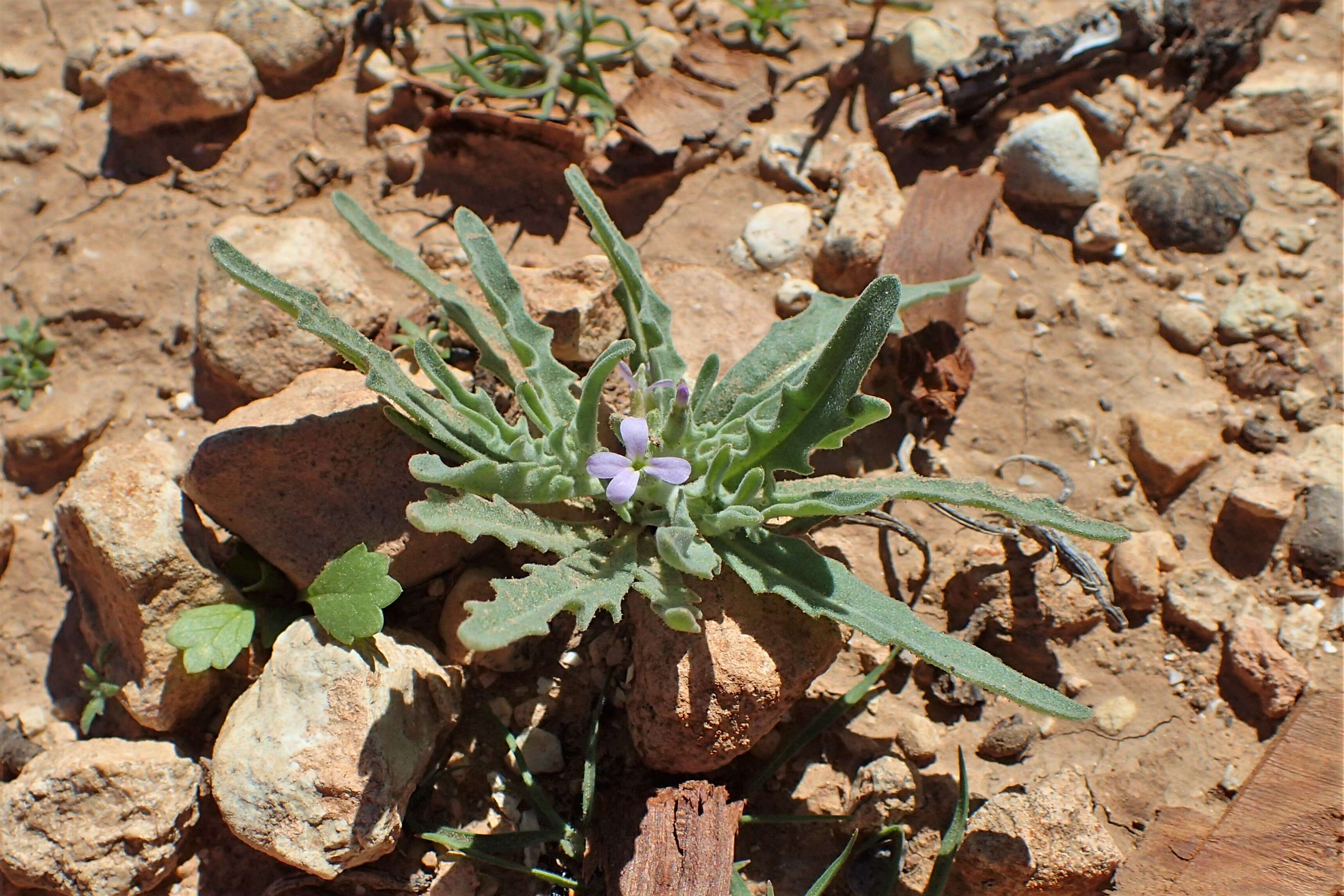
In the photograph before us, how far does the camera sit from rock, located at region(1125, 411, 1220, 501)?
133 inches

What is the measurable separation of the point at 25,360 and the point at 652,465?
9.18ft

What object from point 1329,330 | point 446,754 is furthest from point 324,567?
point 1329,330

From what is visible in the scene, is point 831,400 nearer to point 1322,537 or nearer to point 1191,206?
point 1322,537

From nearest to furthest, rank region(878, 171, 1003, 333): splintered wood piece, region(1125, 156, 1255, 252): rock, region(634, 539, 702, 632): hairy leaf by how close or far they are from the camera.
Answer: region(634, 539, 702, 632): hairy leaf, region(878, 171, 1003, 333): splintered wood piece, region(1125, 156, 1255, 252): rock

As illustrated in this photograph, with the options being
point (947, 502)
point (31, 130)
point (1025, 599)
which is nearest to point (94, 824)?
point (947, 502)

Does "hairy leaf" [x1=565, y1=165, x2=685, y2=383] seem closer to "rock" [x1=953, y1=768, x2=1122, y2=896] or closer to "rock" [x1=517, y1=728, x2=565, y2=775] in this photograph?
"rock" [x1=517, y1=728, x2=565, y2=775]

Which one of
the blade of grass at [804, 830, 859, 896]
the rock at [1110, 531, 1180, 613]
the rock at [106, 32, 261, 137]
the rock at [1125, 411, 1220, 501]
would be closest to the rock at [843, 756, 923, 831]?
the blade of grass at [804, 830, 859, 896]

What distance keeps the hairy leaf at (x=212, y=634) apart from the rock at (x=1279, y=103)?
4498 millimetres

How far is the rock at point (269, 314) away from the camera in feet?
11.4

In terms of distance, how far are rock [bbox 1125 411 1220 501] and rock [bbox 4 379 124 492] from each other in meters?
3.87

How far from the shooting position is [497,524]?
253 centimetres

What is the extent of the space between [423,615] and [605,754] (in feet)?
2.57

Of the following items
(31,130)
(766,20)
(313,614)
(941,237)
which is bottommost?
(313,614)

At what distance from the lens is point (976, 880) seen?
274 cm
